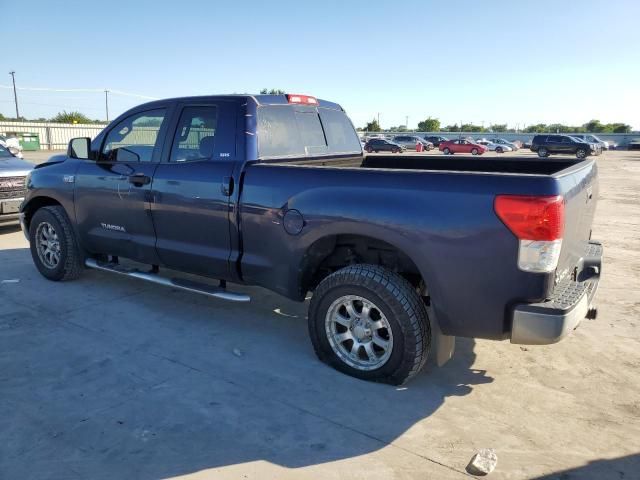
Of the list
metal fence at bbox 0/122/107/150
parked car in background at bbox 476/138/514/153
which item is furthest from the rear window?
parked car in background at bbox 476/138/514/153

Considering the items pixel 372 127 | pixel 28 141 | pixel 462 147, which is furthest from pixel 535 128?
pixel 28 141

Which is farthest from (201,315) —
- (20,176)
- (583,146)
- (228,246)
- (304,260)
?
(583,146)

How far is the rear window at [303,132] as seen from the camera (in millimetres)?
4315

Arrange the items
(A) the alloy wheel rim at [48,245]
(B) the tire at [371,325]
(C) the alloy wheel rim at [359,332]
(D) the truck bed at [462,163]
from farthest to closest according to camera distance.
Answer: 1. (A) the alloy wheel rim at [48,245]
2. (D) the truck bed at [462,163]
3. (C) the alloy wheel rim at [359,332]
4. (B) the tire at [371,325]

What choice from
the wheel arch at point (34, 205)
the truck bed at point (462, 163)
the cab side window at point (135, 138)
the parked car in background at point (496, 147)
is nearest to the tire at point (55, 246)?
the wheel arch at point (34, 205)

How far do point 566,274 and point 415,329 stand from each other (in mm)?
1093

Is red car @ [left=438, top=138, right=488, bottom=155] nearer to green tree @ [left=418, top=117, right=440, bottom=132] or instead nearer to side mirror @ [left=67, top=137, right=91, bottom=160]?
side mirror @ [left=67, top=137, right=91, bottom=160]

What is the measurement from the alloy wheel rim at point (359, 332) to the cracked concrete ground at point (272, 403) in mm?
181

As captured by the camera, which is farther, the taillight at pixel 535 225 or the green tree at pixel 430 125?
the green tree at pixel 430 125

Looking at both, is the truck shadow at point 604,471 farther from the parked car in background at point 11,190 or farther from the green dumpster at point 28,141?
the green dumpster at point 28,141

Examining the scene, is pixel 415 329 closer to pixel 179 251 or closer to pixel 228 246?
pixel 228 246

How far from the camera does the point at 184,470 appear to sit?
265cm

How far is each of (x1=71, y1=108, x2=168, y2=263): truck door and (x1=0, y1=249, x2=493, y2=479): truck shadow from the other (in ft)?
2.15

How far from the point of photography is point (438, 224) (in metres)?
3.07
